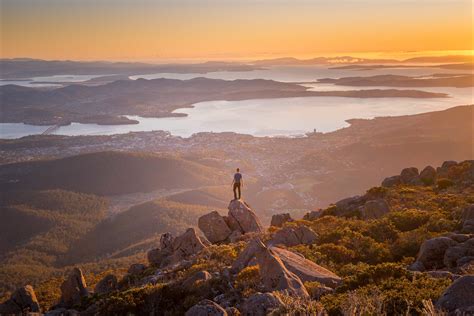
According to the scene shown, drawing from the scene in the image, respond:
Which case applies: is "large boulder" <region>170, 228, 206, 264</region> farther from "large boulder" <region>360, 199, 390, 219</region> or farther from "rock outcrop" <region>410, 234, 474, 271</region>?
"large boulder" <region>360, 199, 390, 219</region>

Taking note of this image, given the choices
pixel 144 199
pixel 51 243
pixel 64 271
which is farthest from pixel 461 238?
pixel 144 199

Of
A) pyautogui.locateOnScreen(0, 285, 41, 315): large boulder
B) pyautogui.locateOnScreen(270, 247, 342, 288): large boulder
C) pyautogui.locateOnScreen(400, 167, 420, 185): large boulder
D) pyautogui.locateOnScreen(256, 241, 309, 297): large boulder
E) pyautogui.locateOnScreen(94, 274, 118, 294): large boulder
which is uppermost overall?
pyautogui.locateOnScreen(256, 241, 309, 297): large boulder

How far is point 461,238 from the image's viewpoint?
64.7 feet

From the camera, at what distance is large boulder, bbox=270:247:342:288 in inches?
617

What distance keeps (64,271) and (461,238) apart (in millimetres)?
91995

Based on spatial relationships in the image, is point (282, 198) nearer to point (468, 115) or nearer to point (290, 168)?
point (290, 168)

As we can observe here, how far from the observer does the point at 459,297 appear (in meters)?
10.5

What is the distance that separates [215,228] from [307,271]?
50.6 ft

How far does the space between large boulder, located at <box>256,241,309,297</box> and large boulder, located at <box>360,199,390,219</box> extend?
20.3m

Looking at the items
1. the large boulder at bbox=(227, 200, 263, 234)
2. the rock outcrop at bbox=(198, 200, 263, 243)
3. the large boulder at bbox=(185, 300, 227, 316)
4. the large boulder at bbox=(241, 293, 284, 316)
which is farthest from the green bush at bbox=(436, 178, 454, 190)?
the large boulder at bbox=(185, 300, 227, 316)

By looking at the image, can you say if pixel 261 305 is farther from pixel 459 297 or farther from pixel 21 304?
pixel 21 304

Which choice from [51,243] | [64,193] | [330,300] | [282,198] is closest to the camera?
[330,300]

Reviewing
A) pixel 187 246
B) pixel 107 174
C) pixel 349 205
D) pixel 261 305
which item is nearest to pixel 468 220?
pixel 349 205

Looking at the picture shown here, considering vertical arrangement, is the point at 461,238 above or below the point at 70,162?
above
